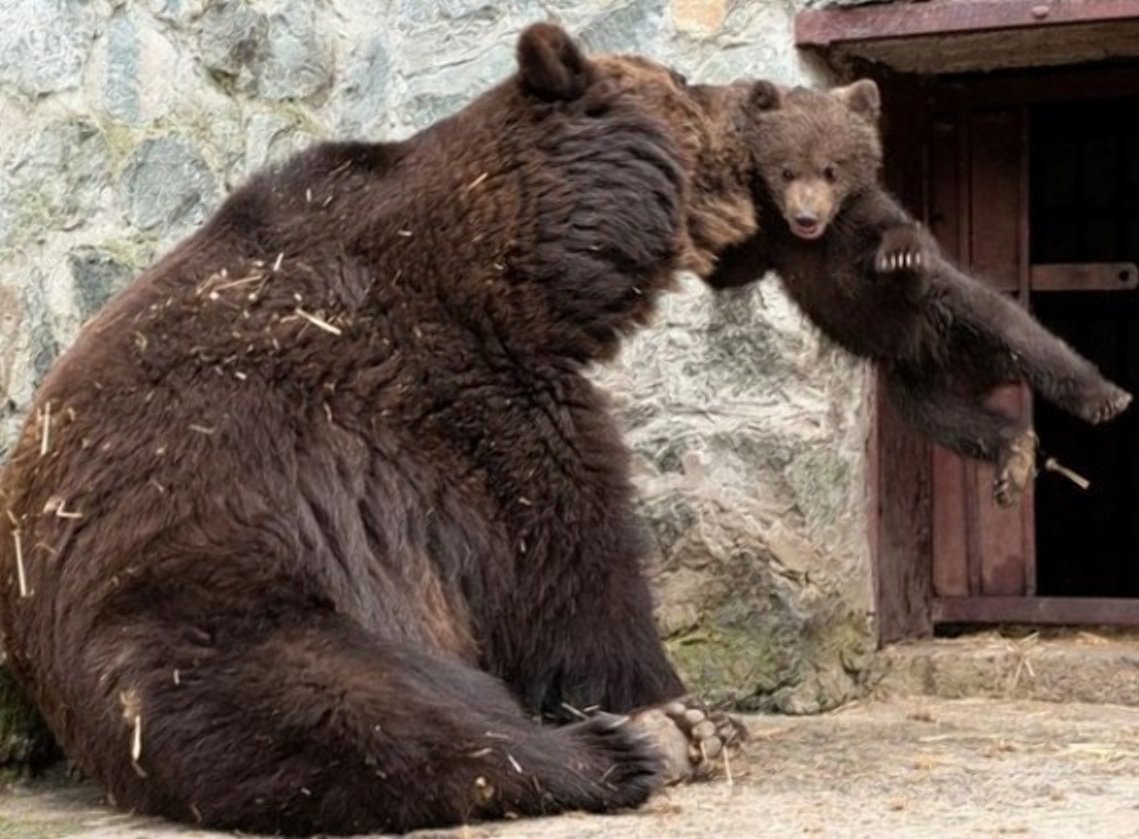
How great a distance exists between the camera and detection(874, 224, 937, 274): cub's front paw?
5.31 meters

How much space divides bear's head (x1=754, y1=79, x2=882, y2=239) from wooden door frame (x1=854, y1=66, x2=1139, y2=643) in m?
0.80

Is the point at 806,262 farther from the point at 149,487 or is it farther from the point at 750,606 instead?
the point at 149,487

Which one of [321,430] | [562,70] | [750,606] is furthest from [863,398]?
[321,430]

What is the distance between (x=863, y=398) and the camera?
6.19 meters

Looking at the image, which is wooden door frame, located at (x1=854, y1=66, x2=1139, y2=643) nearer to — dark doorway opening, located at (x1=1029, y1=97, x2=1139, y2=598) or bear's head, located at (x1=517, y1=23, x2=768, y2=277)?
bear's head, located at (x1=517, y1=23, x2=768, y2=277)

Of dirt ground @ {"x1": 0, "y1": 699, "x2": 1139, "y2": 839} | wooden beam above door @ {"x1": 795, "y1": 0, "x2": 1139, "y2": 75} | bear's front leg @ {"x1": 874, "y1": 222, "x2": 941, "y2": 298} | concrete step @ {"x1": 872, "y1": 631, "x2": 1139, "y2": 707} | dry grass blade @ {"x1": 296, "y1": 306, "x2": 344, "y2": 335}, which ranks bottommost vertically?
dirt ground @ {"x1": 0, "y1": 699, "x2": 1139, "y2": 839}

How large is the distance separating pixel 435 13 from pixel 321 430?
7.46 feet

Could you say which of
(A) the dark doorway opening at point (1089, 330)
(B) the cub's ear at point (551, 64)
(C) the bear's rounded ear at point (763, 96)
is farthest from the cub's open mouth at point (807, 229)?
(A) the dark doorway opening at point (1089, 330)

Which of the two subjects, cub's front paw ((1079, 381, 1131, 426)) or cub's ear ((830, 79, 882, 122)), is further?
cub's ear ((830, 79, 882, 122))

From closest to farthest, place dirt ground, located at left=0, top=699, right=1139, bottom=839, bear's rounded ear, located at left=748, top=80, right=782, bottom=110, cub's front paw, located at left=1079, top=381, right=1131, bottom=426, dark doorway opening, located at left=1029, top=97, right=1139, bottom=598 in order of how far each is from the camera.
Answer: dirt ground, located at left=0, top=699, right=1139, bottom=839 → cub's front paw, located at left=1079, top=381, right=1131, bottom=426 → bear's rounded ear, located at left=748, top=80, right=782, bottom=110 → dark doorway opening, located at left=1029, top=97, right=1139, bottom=598

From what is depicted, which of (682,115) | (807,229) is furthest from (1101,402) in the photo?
(682,115)

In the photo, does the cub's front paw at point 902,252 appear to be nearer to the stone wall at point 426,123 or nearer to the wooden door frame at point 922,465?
the stone wall at point 426,123

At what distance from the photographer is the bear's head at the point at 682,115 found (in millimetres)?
4902

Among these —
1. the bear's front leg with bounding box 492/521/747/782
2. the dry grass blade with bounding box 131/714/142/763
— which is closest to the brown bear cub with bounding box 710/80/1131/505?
the bear's front leg with bounding box 492/521/747/782
